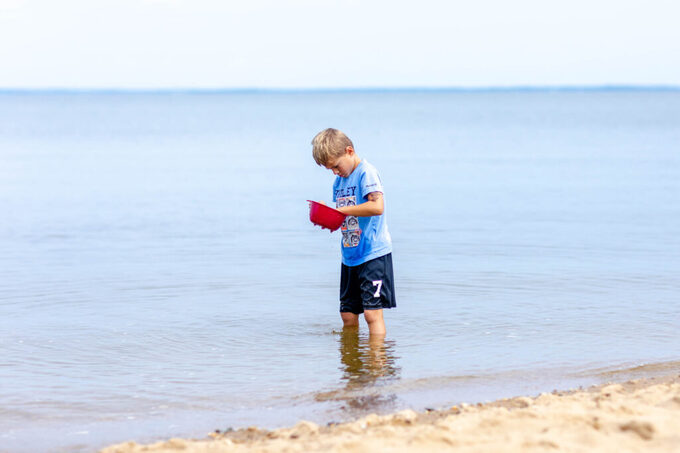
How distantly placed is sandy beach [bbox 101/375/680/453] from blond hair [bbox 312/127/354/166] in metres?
1.85

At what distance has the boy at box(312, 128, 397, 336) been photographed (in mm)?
5488

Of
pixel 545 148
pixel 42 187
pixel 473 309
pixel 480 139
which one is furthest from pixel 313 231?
pixel 480 139

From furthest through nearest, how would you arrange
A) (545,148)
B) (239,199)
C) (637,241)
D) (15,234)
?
(545,148) < (239,199) < (15,234) < (637,241)

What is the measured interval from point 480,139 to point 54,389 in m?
37.4

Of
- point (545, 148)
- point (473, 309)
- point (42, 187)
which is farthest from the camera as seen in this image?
point (545, 148)

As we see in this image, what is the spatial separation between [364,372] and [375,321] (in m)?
0.47

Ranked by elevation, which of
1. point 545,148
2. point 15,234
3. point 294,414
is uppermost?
point 545,148

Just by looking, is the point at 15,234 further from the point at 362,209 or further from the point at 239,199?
the point at 362,209

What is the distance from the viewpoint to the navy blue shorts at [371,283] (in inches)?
226

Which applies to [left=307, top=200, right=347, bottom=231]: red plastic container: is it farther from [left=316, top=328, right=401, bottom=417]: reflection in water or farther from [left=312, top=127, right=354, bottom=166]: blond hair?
[left=316, top=328, right=401, bottom=417]: reflection in water

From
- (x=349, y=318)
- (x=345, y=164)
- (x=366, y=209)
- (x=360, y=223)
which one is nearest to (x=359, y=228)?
(x=360, y=223)

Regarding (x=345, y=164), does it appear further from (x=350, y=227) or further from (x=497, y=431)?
(x=497, y=431)

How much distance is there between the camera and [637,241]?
11375 mm

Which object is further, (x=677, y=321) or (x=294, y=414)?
(x=677, y=321)
